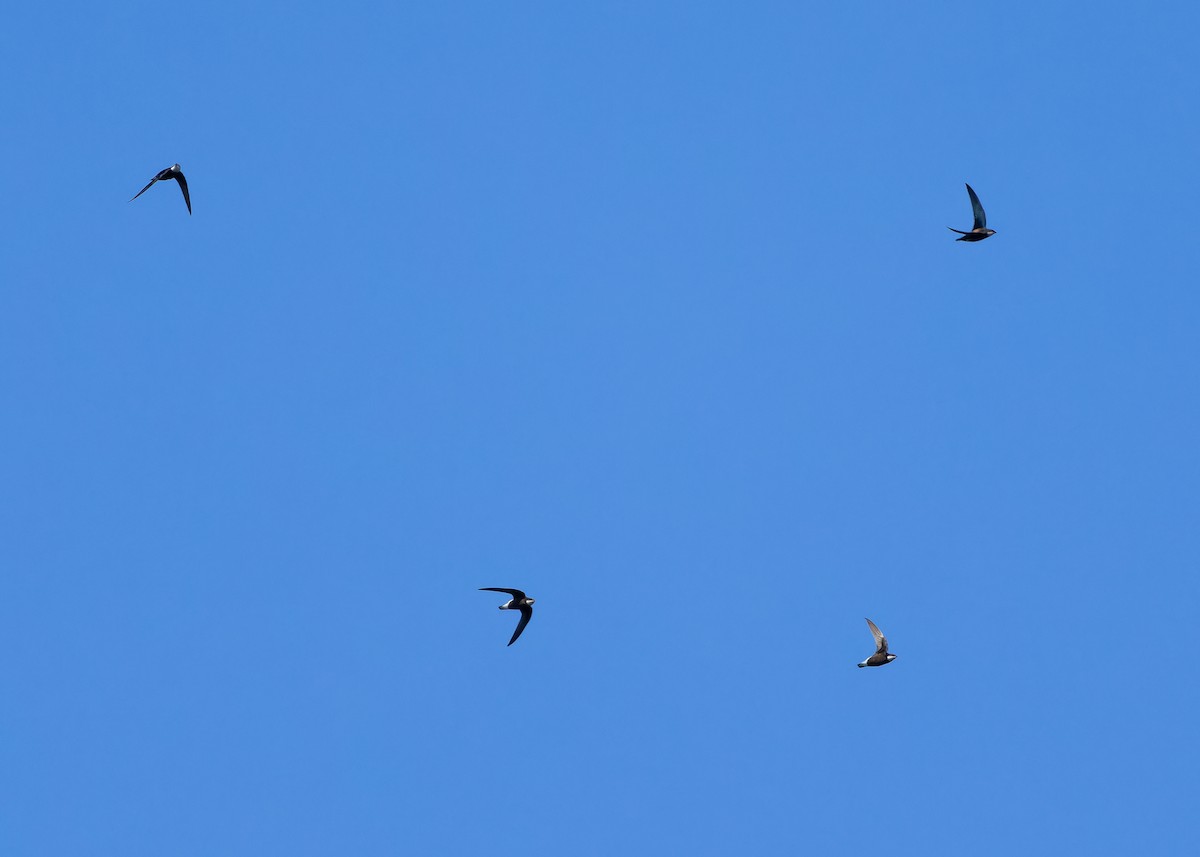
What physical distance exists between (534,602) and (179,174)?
21351mm

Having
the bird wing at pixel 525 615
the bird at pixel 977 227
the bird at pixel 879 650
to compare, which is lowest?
the bird at pixel 879 650

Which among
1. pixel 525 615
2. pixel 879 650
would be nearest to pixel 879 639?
pixel 879 650

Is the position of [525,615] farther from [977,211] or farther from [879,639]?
[977,211]

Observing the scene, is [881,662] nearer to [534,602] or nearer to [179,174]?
[534,602]

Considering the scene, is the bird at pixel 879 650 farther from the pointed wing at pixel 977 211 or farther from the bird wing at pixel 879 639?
the pointed wing at pixel 977 211

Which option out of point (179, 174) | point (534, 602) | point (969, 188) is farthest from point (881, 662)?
point (179, 174)

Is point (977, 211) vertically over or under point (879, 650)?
over

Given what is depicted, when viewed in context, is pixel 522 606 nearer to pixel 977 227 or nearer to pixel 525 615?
pixel 525 615

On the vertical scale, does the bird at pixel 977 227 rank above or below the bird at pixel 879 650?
above

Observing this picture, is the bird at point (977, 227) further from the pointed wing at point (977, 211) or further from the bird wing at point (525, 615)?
the bird wing at point (525, 615)

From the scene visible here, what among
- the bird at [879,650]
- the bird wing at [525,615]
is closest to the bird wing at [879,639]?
the bird at [879,650]

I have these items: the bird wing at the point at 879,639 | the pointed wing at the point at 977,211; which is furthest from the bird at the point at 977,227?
the bird wing at the point at 879,639

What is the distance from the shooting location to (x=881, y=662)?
53250 mm

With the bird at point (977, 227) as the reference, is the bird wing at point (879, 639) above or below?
below
